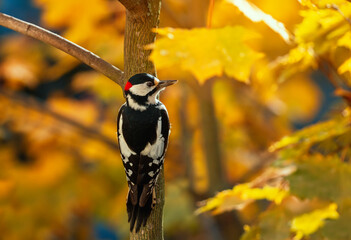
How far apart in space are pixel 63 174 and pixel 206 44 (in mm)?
2973

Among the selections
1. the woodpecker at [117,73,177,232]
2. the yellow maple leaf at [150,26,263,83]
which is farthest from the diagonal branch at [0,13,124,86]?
the yellow maple leaf at [150,26,263,83]

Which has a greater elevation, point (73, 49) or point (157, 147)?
point (73, 49)

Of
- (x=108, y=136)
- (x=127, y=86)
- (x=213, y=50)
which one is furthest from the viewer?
(x=108, y=136)

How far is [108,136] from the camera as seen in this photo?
4301mm

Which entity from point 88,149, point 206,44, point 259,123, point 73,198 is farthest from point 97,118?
point 206,44

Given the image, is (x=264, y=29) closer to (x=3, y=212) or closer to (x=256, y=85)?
(x=256, y=85)

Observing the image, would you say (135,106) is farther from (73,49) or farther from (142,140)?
(73,49)

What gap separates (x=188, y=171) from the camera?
11.4 ft

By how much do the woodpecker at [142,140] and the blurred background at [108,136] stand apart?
4.85 ft

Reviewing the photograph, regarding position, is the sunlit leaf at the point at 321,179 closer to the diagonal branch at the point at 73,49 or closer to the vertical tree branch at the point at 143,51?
the vertical tree branch at the point at 143,51

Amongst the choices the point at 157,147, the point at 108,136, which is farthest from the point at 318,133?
the point at 108,136

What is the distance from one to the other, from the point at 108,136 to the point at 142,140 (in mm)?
2810

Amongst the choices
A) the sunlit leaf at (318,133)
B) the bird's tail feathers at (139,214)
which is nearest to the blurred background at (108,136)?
the sunlit leaf at (318,133)

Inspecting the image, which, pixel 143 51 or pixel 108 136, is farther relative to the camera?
pixel 108 136
